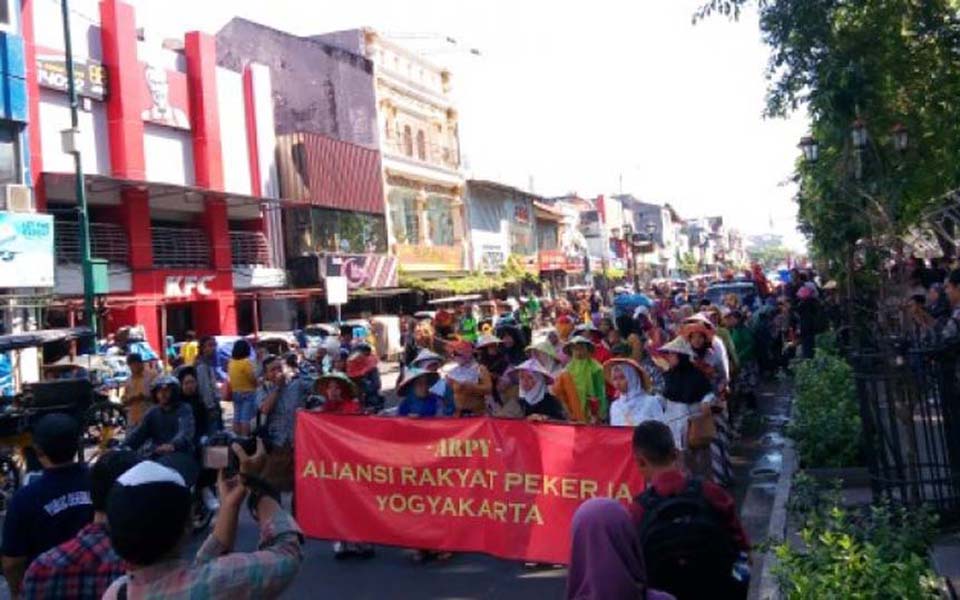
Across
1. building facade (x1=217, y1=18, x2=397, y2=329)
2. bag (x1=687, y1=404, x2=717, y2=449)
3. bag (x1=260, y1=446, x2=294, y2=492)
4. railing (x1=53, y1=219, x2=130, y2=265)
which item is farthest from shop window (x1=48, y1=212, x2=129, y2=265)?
bag (x1=687, y1=404, x2=717, y2=449)

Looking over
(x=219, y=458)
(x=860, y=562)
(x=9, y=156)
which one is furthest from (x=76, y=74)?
(x=860, y=562)

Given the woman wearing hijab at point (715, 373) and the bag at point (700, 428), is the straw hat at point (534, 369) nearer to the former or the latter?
the bag at point (700, 428)

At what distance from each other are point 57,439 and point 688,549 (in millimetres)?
2667

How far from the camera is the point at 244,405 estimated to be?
1158 cm

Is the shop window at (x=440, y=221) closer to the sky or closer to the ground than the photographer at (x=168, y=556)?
closer to the sky

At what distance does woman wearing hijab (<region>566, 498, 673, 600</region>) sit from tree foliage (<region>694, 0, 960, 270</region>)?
24.6ft

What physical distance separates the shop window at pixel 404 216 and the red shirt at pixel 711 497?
3742cm

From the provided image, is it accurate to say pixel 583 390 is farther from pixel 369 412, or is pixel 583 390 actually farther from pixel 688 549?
pixel 688 549

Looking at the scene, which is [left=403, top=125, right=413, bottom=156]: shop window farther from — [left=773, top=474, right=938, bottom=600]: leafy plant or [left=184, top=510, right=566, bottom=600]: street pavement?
[left=773, top=474, right=938, bottom=600]: leafy plant

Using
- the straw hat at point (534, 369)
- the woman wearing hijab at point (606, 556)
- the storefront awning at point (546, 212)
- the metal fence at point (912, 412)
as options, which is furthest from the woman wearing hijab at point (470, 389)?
the storefront awning at point (546, 212)

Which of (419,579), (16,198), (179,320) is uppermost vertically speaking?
(16,198)

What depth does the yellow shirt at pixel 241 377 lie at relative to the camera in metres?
11.7

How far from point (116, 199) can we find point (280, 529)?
82.2 feet

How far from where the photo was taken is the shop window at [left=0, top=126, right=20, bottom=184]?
21.5m
